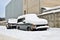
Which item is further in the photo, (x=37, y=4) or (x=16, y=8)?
(x=16, y=8)

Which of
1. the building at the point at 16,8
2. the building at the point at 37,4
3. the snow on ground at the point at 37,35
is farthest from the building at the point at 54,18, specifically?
the building at the point at 16,8

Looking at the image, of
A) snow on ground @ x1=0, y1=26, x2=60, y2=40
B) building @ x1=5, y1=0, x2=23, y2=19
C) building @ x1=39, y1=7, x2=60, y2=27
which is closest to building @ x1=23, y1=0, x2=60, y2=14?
building @ x1=5, y1=0, x2=23, y2=19

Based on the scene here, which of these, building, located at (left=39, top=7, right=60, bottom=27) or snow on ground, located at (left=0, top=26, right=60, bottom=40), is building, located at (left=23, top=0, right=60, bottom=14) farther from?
snow on ground, located at (left=0, top=26, right=60, bottom=40)

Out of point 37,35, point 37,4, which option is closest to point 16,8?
point 37,4

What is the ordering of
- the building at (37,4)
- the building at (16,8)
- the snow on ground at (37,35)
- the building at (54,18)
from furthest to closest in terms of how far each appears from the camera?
the building at (16,8)
the building at (37,4)
the building at (54,18)
the snow on ground at (37,35)

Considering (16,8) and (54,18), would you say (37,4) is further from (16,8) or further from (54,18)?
(54,18)

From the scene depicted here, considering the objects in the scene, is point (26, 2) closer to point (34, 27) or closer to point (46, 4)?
point (46, 4)

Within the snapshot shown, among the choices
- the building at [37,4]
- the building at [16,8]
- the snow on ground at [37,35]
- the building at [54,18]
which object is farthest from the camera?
the building at [16,8]

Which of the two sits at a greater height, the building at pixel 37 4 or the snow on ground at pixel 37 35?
the building at pixel 37 4

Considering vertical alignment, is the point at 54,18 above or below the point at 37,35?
above

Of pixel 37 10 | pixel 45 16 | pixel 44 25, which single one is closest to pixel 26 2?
pixel 37 10

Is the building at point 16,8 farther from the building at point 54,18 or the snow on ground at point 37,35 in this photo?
the snow on ground at point 37,35

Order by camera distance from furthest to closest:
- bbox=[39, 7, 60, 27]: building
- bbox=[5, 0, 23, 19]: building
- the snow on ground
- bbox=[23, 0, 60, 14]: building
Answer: bbox=[5, 0, 23, 19]: building → bbox=[23, 0, 60, 14]: building → bbox=[39, 7, 60, 27]: building → the snow on ground

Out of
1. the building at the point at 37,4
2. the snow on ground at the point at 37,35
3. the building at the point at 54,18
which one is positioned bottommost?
the snow on ground at the point at 37,35
